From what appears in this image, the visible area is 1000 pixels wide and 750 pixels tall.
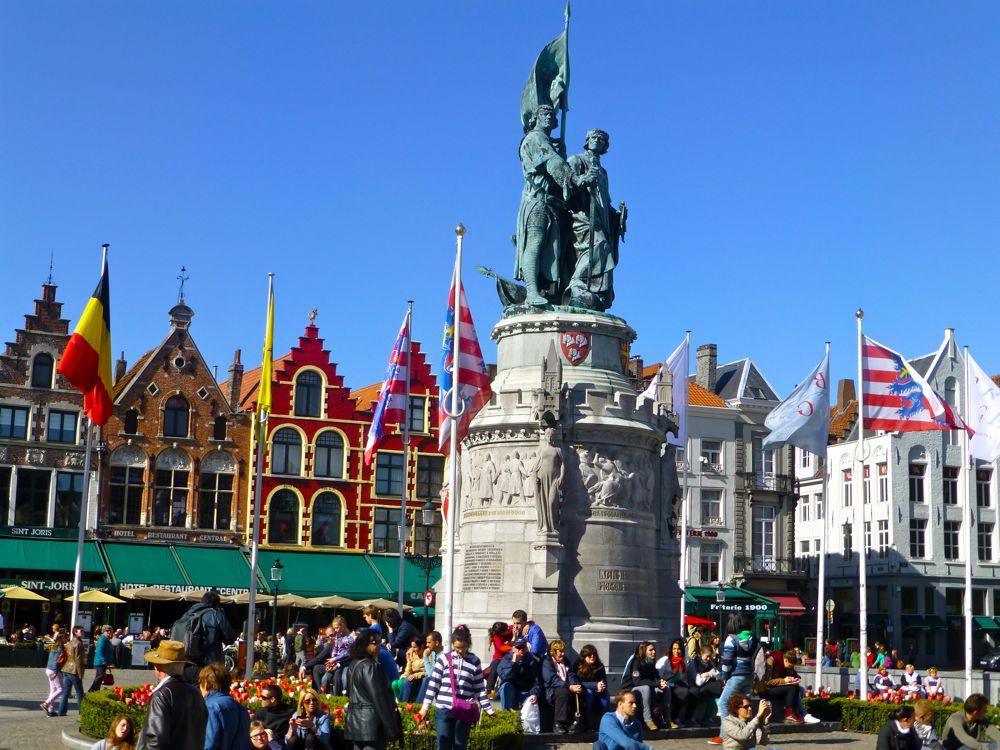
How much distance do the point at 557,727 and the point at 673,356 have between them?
668 inches

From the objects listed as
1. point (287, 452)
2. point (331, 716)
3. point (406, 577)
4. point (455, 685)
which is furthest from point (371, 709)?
point (287, 452)

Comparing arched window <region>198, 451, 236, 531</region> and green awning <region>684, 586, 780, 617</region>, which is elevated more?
arched window <region>198, 451, 236, 531</region>

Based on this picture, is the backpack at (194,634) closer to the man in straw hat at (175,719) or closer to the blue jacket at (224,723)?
the blue jacket at (224,723)

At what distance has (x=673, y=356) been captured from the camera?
116 feet

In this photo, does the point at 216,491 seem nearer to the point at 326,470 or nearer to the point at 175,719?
the point at 326,470

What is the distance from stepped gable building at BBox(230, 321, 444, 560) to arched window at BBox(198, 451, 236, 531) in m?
1.42

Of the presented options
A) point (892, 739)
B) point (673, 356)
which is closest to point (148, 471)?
point (673, 356)

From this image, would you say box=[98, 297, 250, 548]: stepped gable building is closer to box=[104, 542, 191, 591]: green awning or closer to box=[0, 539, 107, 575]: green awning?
box=[104, 542, 191, 591]: green awning

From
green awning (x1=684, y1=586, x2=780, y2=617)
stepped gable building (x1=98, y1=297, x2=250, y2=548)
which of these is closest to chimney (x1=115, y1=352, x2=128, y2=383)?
stepped gable building (x1=98, y1=297, x2=250, y2=548)

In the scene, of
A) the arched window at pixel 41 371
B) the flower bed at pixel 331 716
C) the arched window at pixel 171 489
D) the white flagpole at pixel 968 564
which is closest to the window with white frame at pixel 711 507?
the arched window at pixel 171 489

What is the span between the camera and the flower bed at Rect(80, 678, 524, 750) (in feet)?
55.1

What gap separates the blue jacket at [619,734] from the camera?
14344mm

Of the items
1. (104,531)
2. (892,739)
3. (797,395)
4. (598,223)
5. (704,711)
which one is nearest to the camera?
(892,739)

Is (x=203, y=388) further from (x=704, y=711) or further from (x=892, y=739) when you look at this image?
(x=892, y=739)
